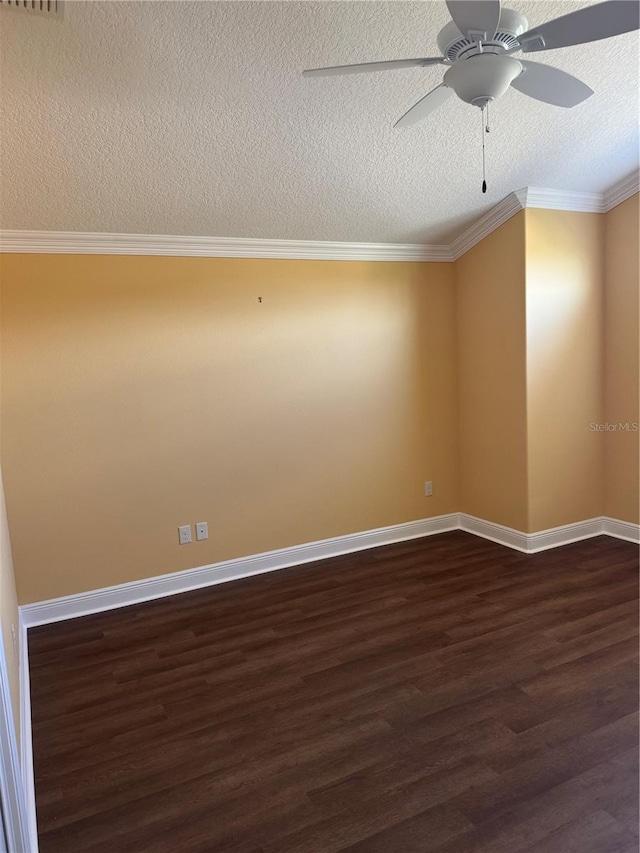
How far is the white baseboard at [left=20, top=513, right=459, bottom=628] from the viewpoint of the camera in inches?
135

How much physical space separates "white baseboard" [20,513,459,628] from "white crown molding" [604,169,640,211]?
263 centimetres

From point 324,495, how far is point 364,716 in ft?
6.37

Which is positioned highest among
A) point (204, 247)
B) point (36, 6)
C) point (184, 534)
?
point (36, 6)

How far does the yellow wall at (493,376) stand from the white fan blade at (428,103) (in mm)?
2034

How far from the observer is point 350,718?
7.80 feet

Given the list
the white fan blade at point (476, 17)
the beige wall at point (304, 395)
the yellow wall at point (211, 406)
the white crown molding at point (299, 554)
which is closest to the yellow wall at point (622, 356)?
the beige wall at point (304, 395)

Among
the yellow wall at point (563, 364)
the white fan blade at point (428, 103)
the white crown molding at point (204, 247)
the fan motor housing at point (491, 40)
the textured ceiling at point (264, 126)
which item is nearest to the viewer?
the fan motor housing at point (491, 40)

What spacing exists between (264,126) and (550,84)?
1.29 m

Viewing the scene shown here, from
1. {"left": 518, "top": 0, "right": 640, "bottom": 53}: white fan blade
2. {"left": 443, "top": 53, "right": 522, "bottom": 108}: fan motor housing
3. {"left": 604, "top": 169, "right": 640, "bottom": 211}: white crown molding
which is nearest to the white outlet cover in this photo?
{"left": 443, "top": 53, "right": 522, "bottom": 108}: fan motor housing

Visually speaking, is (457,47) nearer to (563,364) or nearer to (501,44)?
(501,44)

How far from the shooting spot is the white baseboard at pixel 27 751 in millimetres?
1794

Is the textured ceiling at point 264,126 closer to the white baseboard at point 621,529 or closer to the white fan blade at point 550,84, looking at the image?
the white fan blade at point 550,84

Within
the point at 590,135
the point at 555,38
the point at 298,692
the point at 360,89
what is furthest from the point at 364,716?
the point at 590,135

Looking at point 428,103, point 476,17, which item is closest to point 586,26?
point 476,17
